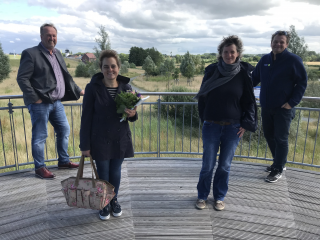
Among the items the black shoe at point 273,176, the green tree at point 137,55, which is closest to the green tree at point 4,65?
the black shoe at point 273,176

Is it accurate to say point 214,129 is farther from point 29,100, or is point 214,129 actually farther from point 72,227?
point 29,100

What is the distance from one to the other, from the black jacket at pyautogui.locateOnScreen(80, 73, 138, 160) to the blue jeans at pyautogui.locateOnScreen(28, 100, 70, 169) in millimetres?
1390

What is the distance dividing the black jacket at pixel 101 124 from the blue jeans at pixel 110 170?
0.33 ft

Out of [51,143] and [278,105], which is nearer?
[278,105]

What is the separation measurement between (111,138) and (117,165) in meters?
0.32

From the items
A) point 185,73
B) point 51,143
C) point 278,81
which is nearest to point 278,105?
point 278,81

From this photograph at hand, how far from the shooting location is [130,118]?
239 cm

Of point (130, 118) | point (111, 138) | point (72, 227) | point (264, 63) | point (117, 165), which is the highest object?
point (264, 63)

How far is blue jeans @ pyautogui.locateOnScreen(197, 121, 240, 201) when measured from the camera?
2.59 metres

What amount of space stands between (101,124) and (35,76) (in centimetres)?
159

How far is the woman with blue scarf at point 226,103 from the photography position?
2.47 metres

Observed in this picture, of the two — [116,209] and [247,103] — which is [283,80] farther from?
[116,209]

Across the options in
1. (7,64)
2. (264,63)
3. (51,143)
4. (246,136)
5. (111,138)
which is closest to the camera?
(111,138)

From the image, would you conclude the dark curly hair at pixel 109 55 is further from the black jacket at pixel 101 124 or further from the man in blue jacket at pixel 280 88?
the man in blue jacket at pixel 280 88
